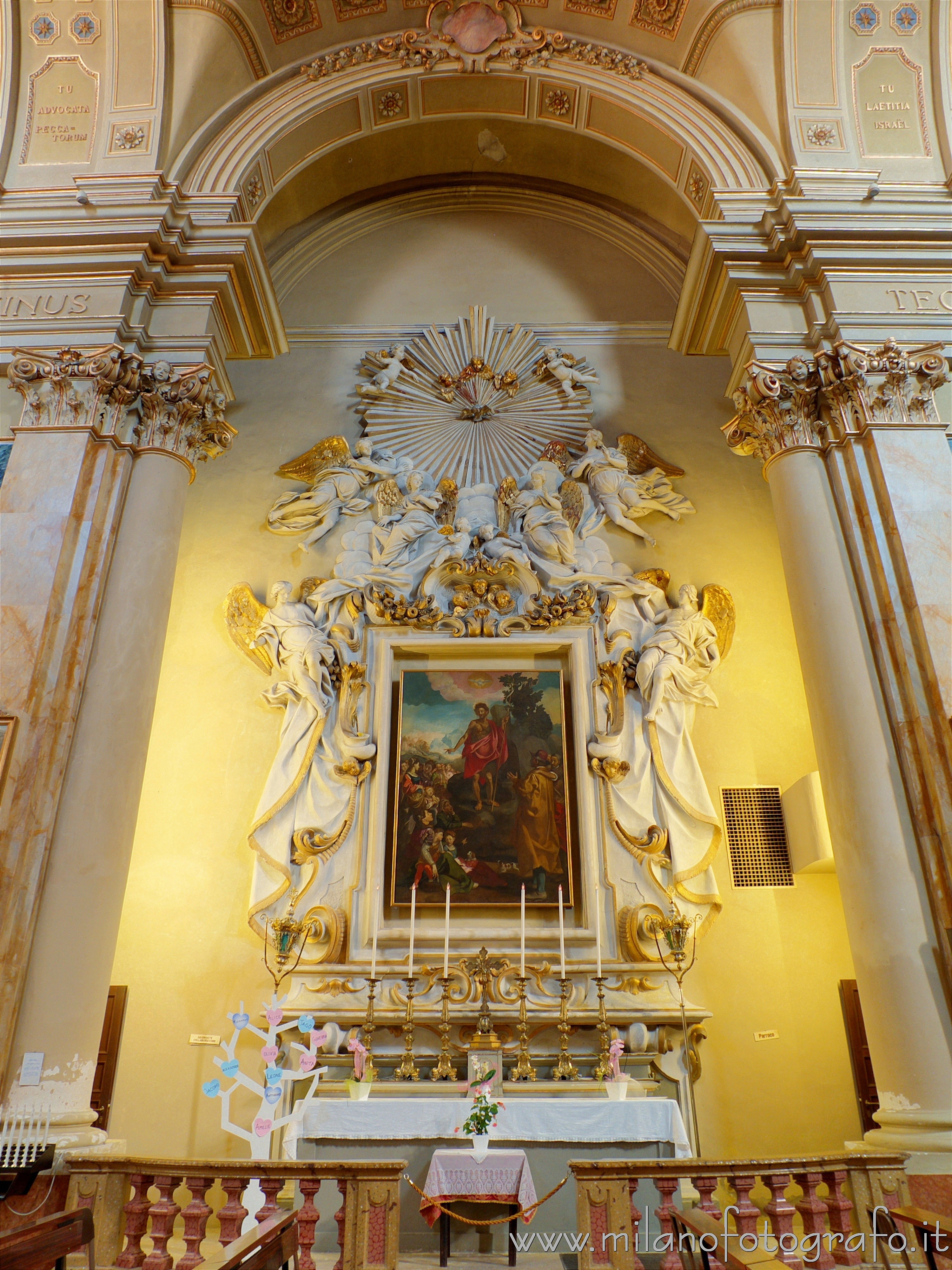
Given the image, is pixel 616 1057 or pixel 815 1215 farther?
pixel 616 1057

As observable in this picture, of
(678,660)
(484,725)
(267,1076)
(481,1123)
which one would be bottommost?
(481,1123)

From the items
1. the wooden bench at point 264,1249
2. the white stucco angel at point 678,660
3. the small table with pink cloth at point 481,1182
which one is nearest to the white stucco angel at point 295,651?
the white stucco angel at point 678,660

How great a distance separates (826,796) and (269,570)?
194 inches

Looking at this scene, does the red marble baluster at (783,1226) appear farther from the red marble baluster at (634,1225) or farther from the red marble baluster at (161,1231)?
the red marble baluster at (161,1231)

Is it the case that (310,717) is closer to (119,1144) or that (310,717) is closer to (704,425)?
(119,1144)

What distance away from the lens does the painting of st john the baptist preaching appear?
283 inches

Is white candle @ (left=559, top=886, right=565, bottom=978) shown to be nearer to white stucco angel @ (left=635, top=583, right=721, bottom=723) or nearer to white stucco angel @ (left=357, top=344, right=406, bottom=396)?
white stucco angel @ (left=635, top=583, right=721, bottom=723)

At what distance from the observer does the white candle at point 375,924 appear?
21.2ft

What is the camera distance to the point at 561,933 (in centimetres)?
638

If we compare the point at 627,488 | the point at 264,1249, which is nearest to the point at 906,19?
the point at 627,488

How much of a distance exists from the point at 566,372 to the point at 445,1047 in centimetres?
596

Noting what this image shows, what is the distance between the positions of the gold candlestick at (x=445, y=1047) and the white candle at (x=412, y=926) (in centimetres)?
23

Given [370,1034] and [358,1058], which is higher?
[370,1034]

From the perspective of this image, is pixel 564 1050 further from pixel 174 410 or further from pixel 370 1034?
pixel 174 410
